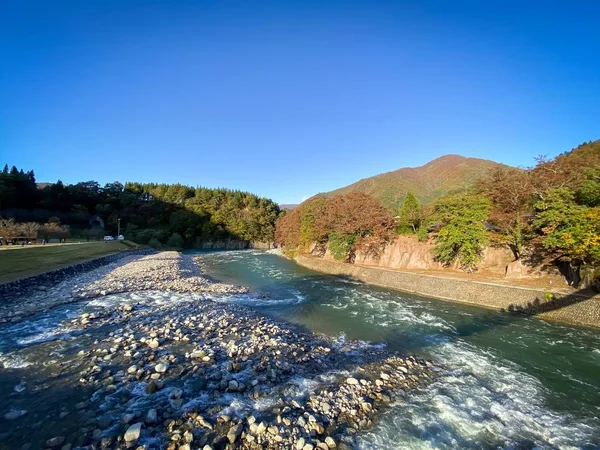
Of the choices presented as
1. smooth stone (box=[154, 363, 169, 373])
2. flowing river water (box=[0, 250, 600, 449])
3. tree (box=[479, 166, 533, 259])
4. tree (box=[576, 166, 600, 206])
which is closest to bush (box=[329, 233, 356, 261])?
tree (box=[479, 166, 533, 259])

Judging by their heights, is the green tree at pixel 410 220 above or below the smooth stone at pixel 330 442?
above

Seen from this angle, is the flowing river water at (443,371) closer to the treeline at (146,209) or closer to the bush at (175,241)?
the bush at (175,241)

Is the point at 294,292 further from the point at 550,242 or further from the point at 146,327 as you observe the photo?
the point at 550,242

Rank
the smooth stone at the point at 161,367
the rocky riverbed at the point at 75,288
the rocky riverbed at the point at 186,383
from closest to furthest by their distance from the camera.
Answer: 1. the rocky riverbed at the point at 186,383
2. the smooth stone at the point at 161,367
3. the rocky riverbed at the point at 75,288

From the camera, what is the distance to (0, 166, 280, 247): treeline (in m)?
53.6

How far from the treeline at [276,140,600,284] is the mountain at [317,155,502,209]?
57.7m

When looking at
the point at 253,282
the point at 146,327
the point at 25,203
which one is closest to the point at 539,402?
the point at 146,327

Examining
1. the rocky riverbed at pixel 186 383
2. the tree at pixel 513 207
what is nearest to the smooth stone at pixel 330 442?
the rocky riverbed at pixel 186 383

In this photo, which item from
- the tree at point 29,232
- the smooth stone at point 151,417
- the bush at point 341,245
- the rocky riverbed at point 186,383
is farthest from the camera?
the tree at point 29,232

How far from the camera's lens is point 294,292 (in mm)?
18969

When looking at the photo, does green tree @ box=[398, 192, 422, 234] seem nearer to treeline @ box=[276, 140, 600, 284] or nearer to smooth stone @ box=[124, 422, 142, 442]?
treeline @ box=[276, 140, 600, 284]

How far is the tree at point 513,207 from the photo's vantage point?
19234 mm

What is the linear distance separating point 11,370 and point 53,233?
4706 cm

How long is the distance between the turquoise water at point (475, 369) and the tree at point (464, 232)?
655 cm
